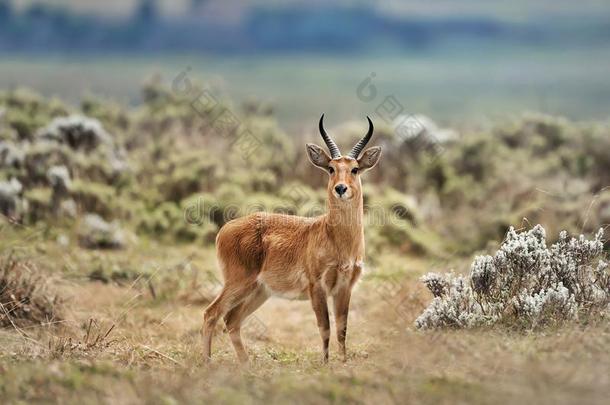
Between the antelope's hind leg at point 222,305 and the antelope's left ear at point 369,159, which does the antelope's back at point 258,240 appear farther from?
the antelope's left ear at point 369,159

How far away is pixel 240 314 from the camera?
32.9 ft

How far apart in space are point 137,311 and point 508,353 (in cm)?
635

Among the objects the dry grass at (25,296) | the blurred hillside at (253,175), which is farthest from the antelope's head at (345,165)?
the blurred hillside at (253,175)

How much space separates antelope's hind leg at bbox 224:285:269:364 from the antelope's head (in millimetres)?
1489

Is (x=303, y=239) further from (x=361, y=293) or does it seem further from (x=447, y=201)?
(x=447, y=201)

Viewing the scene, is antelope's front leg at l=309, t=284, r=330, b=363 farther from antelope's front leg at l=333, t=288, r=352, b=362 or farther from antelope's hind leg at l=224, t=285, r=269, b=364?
antelope's hind leg at l=224, t=285, r=269, b=364

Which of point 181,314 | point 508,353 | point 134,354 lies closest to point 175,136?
point 181,314

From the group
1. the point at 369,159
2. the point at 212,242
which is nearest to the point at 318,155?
the point at 369,159

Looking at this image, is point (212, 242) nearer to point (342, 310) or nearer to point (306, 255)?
point (306, 255)

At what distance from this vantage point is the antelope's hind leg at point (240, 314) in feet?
32.5

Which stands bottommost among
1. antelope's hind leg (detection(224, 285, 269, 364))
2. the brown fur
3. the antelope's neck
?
antelope's hind leg (detection(224, 285, 269, 364))

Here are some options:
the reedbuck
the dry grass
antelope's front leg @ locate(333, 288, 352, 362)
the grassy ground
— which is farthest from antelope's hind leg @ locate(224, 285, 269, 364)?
the dry grass

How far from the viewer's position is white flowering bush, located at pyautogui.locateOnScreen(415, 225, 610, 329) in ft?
30.1

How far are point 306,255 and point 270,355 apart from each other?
4.69 feet
